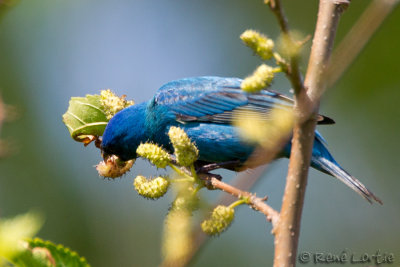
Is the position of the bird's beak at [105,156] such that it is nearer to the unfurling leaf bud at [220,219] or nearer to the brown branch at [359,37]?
the unfurling leaf bud at [220,219]

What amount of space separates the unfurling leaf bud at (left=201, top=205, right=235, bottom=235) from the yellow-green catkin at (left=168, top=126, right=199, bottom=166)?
0.35m

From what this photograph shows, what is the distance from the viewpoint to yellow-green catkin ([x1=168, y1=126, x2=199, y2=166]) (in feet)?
6.95

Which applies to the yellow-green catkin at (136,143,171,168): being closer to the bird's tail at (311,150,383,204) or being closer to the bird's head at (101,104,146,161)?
the bird's head at (101,104,146,161)

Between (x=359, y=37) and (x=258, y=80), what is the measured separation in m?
0.29

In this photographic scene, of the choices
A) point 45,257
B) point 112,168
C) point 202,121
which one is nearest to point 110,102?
point 112,168

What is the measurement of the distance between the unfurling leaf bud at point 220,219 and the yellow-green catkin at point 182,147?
35 cm

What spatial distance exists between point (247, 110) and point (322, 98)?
260 cm

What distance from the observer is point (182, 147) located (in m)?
2.13

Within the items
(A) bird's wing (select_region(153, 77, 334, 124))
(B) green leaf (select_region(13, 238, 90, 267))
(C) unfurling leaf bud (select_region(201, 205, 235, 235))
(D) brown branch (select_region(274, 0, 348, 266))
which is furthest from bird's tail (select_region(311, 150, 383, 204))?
(B) green leaf (select_region(13, 238, 90, 267))

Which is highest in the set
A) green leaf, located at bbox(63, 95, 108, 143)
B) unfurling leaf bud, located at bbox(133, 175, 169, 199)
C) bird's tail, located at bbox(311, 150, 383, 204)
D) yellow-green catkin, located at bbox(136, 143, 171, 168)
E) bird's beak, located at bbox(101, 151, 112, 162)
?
green leaf, located at bbox(63, 95, 108, 143)

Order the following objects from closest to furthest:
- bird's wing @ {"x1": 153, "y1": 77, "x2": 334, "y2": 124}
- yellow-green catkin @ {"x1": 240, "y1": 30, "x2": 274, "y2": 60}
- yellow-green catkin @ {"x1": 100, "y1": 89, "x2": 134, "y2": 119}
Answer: yellow-green catkin @ {"x1": 240, "y1": 30, "x2": 274, "y2": 60} < yellow-green catkin @ {"x1": 100, "y1": 89, "x2": 134, "y2": 119} < bird's wing @ {"x1": 153, "y1": 77, "x2": 334, "y2": 124}

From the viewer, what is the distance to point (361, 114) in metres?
6.14

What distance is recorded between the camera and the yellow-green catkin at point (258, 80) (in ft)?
4.75

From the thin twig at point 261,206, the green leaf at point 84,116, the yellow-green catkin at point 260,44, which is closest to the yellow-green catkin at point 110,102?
the green leaf at point 84,116
